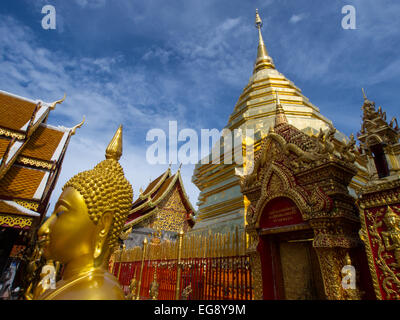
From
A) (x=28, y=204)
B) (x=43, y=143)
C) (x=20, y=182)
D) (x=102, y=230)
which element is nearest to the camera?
(x=102, y=230)

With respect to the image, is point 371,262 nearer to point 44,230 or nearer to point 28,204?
point 44,230

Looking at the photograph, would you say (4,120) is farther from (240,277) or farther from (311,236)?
(311,236)

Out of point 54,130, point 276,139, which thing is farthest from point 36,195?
point 276,139

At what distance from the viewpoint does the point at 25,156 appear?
794 centimetres

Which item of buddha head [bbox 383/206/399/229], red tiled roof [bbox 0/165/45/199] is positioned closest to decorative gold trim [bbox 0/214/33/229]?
red tiled roof [bbox 0/165/45/199]

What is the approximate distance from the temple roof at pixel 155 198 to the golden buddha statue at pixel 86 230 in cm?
1040

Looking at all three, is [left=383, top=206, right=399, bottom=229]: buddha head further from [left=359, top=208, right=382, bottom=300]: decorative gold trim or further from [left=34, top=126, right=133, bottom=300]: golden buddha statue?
[left=34, top=126, right=133, bottom=300]: golden buddha statue

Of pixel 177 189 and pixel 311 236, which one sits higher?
pixel 177 189

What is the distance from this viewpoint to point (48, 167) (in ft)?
26.7

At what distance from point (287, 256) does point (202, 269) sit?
160 cm

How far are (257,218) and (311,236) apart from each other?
776 millimetres

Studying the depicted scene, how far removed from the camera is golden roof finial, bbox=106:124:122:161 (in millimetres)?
2230

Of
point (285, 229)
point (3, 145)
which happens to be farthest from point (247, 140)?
point (3, 145)

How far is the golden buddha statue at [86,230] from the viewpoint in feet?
5.28
